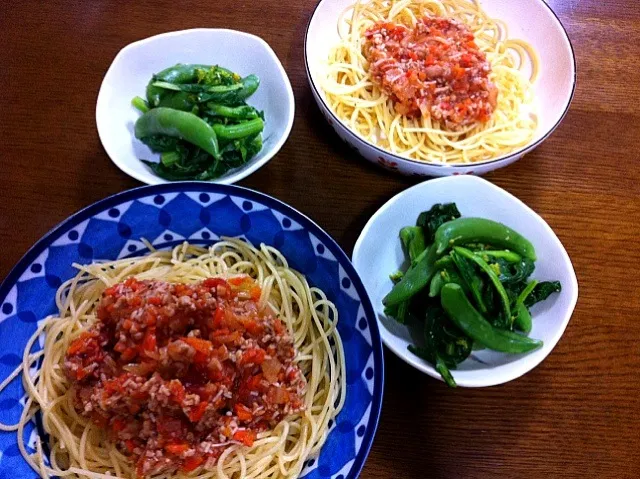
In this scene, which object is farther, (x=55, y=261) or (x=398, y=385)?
(x=398, y=385)

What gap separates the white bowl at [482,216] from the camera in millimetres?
1882

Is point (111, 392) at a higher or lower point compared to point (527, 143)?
lower

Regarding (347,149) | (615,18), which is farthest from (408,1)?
(615,18)

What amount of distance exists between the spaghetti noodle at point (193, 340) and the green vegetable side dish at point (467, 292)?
335mm

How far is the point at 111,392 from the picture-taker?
1.53m

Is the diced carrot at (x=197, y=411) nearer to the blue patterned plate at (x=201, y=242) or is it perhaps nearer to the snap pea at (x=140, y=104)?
the blue patterned plate at (x=201, y=242)

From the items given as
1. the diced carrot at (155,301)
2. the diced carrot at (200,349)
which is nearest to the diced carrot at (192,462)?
the diced carrot at (200,349)

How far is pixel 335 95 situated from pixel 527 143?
35.9 inches

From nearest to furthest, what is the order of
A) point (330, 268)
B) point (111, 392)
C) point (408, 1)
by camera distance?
point (111, 392) → point (330, 268) → point (408, 1)

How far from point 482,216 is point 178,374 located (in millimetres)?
1361

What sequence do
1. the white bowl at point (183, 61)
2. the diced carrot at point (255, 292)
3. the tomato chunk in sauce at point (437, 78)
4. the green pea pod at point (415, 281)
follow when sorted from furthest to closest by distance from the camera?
the tomato chunk in sauce at point (437, 78) → the white bowl at point (183, 61) → the green pea pod at point (415, 281) → the diced carrot at point (255, 292)

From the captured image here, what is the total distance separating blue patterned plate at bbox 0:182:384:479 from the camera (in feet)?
5.31

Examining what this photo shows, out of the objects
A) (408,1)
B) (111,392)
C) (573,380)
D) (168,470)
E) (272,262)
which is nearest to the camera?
(111,392)

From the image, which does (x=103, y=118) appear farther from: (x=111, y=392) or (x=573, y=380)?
(x=573, y=380)
